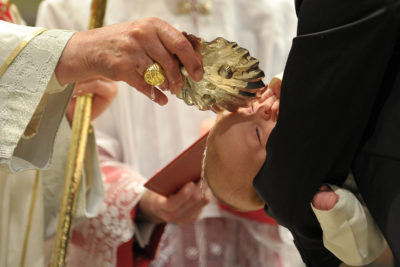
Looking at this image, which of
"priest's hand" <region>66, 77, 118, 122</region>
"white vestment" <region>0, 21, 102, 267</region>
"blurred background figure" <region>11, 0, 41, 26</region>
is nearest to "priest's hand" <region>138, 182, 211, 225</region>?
"white vestment" <region>0, 21, 102, 267</region>

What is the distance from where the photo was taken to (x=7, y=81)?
1001mm

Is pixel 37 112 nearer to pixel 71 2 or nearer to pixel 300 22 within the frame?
pixel 300 22

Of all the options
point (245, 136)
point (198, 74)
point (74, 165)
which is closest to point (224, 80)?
point (198, 74)

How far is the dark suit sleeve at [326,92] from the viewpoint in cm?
77

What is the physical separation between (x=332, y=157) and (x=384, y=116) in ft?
0.33

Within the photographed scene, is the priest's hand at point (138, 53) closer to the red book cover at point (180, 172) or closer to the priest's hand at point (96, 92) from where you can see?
the red book cover at point (180, 172)

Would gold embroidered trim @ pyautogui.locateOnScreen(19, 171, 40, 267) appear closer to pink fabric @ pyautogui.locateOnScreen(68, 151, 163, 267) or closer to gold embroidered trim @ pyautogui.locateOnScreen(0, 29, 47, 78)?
pink fabric @ pyautogui.locateOnScreen(68, 151, 163, 267)

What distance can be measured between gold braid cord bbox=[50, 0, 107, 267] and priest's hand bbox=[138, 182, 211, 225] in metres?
0.25

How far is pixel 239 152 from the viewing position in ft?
3.77

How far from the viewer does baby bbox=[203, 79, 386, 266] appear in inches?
34.3

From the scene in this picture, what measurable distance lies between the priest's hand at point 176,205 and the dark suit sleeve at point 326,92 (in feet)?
1.91

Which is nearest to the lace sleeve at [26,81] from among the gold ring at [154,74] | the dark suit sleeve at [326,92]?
the gold ring at [154,74]

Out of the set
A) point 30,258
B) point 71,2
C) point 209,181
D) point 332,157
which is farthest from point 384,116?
point 71,2

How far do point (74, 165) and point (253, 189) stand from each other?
0.48 metres
